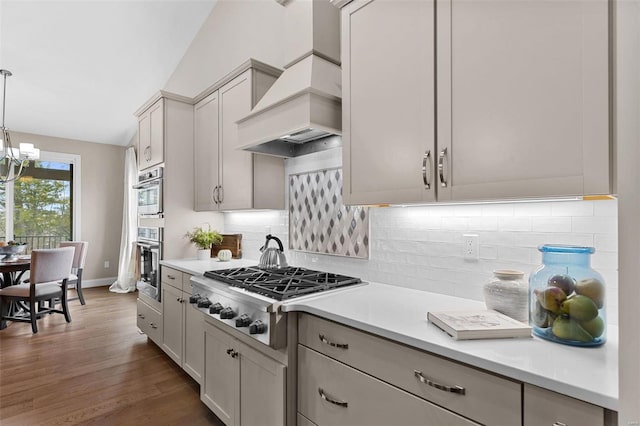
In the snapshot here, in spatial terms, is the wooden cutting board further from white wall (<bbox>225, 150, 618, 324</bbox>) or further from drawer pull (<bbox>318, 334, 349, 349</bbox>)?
drawer pull (<bbox>318, 334, 349, 349</bbox>)

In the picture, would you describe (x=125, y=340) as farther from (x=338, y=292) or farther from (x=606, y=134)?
(x=606, y=134)

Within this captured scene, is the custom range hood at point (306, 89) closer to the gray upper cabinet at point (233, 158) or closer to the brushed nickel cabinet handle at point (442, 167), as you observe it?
the gray upper cabinet at point (233, 158)

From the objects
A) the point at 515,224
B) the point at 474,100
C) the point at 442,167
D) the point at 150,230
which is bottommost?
the point at 150,230

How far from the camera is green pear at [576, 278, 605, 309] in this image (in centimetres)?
99

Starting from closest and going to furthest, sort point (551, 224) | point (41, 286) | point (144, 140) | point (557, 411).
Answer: point (557, 411) < point (551, 224) < point (144, 140) < point (41, 286)

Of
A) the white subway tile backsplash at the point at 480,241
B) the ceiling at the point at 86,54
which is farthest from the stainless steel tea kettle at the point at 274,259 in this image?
the ceiling at the point at 86,54

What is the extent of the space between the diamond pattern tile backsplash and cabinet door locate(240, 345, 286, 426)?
0.83 metres

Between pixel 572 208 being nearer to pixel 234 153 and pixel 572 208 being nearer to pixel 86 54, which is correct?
pixel 234 153

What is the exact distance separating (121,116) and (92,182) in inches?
57.4

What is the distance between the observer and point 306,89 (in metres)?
1.70

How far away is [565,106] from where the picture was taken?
3.31 feet

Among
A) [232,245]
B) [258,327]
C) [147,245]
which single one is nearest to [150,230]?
[147,245]

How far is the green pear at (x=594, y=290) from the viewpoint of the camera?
99 cm

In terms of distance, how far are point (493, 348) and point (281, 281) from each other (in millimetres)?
1155
